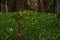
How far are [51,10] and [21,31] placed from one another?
31380mm

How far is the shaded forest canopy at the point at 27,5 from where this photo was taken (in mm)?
30597

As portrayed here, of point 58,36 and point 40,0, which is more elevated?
point 40,0

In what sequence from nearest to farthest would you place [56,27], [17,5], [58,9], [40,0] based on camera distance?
[56,27], [58,9], [40,0], [17,5]

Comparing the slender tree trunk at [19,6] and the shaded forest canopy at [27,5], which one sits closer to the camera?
the shaded forest canopy at [27,5]

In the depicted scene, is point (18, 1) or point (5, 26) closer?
point (5, 26)

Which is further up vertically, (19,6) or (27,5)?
(19,6)

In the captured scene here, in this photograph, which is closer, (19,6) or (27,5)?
(19,6)

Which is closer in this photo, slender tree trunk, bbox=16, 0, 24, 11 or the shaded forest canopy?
the shaded forest canopy

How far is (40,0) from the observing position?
30391 mm

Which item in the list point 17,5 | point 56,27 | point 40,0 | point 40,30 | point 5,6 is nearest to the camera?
point 40,30

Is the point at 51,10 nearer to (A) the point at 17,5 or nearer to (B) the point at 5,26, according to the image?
(A) the point at 17,5

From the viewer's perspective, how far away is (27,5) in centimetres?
4769

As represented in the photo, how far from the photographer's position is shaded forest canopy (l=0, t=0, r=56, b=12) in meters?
30.6

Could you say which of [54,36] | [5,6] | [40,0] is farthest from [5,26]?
[5,6]
